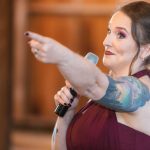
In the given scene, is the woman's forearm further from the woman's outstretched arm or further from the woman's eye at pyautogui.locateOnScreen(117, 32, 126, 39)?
the woman's eye at pyautogui.locateOnScreen(117, 32, 126, 39)

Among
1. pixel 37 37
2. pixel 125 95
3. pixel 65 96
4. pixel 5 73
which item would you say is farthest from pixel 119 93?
pixel 5 73

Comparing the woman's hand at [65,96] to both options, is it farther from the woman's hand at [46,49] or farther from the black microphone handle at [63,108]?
the woman's hand at [46,49]

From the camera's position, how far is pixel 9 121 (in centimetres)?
555

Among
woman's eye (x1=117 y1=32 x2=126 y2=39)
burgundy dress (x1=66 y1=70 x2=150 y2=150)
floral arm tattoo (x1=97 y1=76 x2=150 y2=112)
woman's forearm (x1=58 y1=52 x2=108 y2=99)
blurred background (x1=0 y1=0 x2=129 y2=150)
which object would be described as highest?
woman's eye (x1=117 y1=32 x2=126 y2=39)

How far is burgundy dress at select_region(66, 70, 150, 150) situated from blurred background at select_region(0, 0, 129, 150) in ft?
15.4

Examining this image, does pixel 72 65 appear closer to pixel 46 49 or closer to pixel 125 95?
pixel 46 49

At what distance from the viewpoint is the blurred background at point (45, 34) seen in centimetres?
747

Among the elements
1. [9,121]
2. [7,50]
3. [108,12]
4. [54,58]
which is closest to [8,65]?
[7,50]

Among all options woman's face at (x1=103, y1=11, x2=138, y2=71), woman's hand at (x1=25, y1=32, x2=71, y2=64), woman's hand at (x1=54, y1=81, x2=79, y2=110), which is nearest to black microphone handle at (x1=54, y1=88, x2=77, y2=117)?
woman's hand at (x1=54, y1=81, x2=79, y2=110)

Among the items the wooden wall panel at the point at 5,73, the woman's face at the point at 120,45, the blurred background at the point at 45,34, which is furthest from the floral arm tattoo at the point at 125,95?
the blurred background at the point at 45,34

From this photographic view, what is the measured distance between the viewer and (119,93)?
2199mm

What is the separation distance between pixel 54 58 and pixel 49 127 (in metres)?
5.83

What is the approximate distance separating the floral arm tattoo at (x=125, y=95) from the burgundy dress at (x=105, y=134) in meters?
0.09

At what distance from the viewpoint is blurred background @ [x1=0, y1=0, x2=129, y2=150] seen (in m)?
7.47
